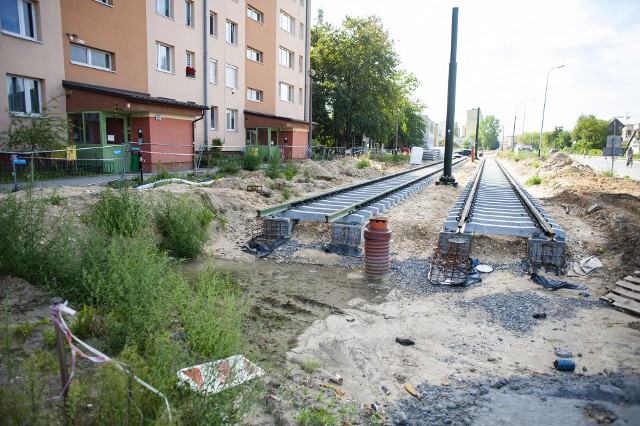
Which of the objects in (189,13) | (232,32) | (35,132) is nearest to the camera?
(35,132)

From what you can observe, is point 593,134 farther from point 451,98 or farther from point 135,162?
point 135,162

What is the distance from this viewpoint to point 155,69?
73.3 ft

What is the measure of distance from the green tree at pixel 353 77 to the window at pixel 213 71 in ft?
70.0

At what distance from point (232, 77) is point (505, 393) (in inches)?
1136

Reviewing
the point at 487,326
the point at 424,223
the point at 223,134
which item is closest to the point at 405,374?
the point at 487,326

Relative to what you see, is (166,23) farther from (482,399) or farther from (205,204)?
(482,399)

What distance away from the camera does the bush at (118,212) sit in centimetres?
730

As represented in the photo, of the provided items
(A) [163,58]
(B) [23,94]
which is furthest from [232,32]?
(B) [23,94]

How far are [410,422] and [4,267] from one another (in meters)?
4.63

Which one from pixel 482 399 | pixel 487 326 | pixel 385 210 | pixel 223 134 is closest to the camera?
pixel 482 399

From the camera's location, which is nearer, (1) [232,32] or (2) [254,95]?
(1) [232,32]

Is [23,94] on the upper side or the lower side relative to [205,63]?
lower

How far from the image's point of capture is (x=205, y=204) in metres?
10.4

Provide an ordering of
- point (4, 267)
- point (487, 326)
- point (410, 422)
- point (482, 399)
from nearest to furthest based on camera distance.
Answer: point (410, 422) → point (482, 399) → point (4, 267) → point (487, 326)
